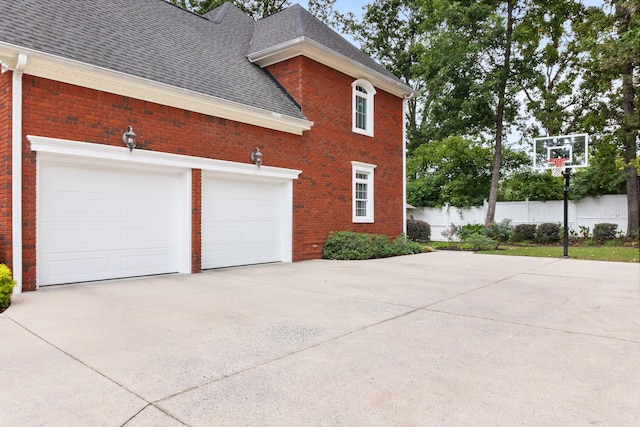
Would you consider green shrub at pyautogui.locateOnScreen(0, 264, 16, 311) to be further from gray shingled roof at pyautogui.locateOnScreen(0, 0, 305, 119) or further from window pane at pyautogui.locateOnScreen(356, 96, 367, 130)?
window pane at pyautogui.locateOnScreen(356, 96, 367, 130)

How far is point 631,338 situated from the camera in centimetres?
420

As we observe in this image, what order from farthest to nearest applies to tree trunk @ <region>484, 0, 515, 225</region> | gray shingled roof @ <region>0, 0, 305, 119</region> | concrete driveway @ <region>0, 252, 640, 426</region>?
tree trunk @ <region>484, 0, 515, 225</region>, gray shingled roof @ <region>0, 0, 305, 119</region>, concrete driveway @ <region>0, 252, 640, 426</region>

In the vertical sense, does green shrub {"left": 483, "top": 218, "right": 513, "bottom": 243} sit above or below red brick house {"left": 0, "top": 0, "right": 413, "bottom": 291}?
below

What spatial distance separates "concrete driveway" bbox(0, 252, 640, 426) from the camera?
2.57 meters

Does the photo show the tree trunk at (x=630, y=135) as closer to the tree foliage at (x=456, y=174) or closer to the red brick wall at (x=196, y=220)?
the tree foliage at (x=456, y=174)

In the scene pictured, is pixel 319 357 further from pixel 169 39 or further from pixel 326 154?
pixel 169 39

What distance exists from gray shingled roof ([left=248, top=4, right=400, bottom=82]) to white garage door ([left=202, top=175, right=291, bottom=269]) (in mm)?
4625

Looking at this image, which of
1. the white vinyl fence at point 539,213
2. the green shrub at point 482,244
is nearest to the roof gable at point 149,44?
the green shrub at point 482,244

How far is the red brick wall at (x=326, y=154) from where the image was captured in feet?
37.5

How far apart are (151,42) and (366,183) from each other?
774 cm

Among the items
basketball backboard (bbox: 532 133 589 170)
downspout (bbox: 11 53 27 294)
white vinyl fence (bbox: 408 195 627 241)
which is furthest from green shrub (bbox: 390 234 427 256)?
downspout (bbox: 11 53 27 294)

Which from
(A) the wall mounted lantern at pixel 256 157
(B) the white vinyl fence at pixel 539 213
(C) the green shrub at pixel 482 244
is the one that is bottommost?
(C) the green shrub at pixel 482 244

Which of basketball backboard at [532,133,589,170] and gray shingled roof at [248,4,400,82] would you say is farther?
basketball backboard at [532,133,589,170]

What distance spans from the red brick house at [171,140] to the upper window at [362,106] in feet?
0.18
